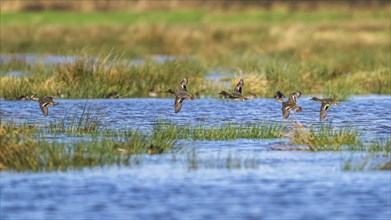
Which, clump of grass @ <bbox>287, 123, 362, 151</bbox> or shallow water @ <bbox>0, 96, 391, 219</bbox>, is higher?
clump of grass @ <bbox>287, 123, 362, 151</bbox>

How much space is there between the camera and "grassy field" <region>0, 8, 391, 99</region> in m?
28.6

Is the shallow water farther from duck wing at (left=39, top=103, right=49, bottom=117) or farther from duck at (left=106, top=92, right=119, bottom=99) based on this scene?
duck at (left=106, top=92, right=119, bottom=99)

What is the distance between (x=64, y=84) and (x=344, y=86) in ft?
24.0

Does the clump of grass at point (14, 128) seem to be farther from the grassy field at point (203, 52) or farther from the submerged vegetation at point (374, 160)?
the grassy field at point (203, 52)

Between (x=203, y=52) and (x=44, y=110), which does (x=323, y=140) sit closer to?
(x=44, y=110)

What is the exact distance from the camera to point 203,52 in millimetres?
43906

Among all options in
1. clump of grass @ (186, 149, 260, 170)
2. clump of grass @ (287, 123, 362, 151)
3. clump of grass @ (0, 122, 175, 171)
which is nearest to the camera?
clump of grass @ (0, 122, 175, 171)

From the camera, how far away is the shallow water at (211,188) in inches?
536

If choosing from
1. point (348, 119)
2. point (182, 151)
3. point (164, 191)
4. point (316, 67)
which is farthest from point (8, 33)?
point (164, 191)

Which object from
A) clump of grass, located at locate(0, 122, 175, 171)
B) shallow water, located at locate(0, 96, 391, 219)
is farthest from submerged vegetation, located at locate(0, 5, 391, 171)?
shallow water, located at locate(0, 96, 391, 219)

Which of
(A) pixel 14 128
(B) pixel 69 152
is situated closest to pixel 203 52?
(A) pixel 14 128

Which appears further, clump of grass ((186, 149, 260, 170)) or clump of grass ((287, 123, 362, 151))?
clump of grass ((287, 123, 362, 151))

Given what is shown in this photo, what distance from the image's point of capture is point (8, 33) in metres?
46.7

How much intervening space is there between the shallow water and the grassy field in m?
8.81
